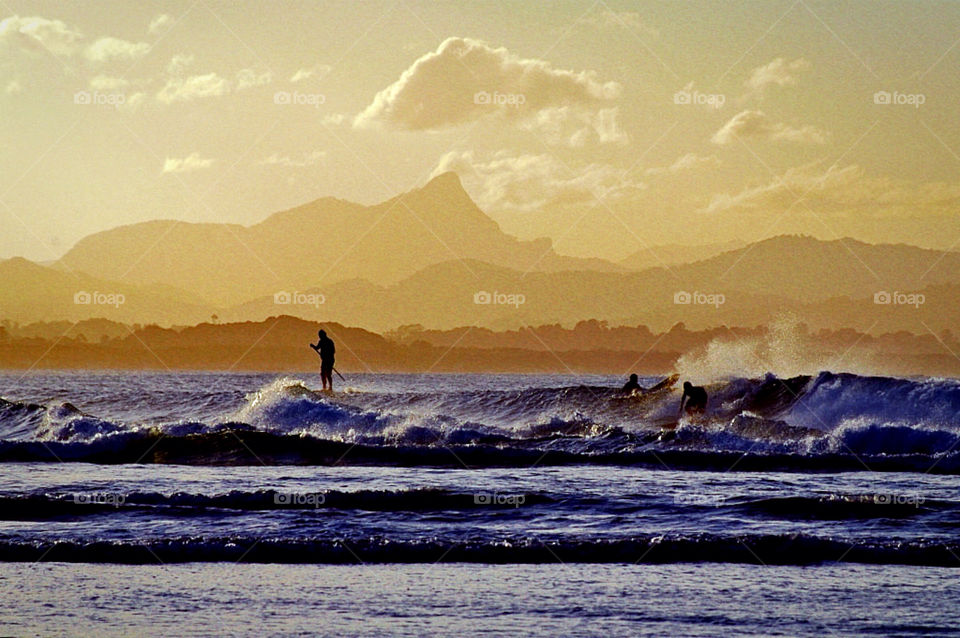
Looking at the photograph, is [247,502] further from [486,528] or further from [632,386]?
[632,386]

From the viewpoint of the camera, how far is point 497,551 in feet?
40.2

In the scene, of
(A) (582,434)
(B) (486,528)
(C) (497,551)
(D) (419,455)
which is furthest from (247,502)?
(A) (582,434)

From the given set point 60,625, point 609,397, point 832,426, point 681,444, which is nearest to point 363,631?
point 60,625

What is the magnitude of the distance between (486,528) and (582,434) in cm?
1354

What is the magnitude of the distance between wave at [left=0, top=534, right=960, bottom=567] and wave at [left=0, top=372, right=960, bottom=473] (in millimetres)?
8662

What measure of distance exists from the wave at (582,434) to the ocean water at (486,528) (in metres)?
0.10

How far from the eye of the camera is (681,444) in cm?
2448

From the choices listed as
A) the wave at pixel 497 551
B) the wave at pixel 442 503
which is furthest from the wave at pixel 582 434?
the wave at pixel 497 551

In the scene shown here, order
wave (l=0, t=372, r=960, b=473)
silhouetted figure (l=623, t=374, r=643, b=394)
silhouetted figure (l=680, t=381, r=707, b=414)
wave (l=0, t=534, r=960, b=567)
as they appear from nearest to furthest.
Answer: wave (l=0, t=534, r=960, b=567)
wave (l=0, t=372, r=960, b=473)
silhouetted figure (l=680, t=381, r=707, b=414)
silhouetted figure (l=623, t=374, r=643, b=394)

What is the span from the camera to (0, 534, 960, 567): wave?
1200 cm

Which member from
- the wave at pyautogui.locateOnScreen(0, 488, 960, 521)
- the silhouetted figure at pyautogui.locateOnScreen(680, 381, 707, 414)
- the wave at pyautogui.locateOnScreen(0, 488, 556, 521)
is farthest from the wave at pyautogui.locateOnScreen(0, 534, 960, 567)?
the silhouetted figure at pyautogui.locateOnScreen(680, 381, 707, 414)

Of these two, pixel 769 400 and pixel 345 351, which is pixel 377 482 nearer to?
pixel 769 400

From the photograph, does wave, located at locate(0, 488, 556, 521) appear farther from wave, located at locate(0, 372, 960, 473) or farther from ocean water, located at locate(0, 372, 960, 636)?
wave, located at locate(0, 372, 960, 473)

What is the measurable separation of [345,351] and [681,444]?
3355 inches
